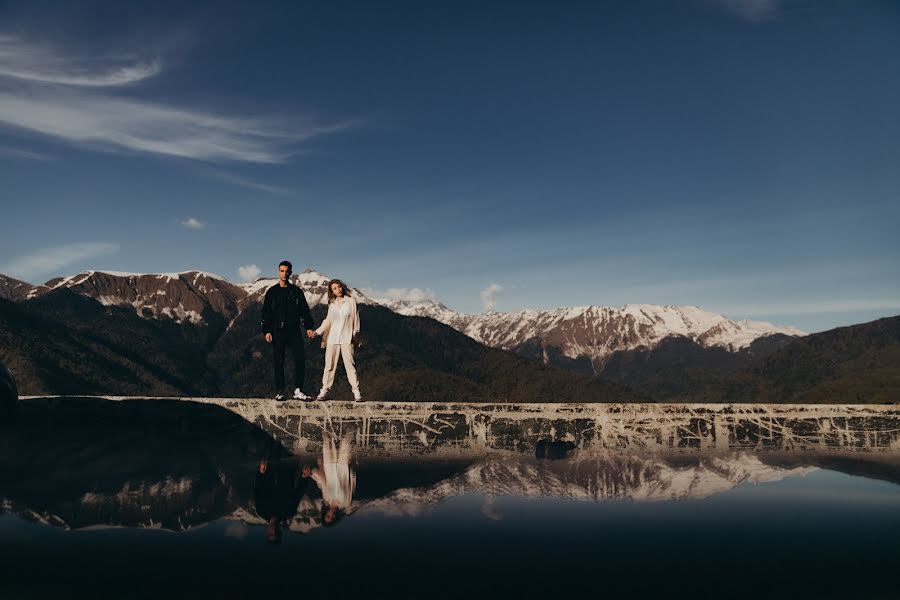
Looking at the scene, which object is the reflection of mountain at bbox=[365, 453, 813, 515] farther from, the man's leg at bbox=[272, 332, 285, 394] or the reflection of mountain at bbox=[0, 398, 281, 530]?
the man's leg at bbox=[272, 332, 285, 394]

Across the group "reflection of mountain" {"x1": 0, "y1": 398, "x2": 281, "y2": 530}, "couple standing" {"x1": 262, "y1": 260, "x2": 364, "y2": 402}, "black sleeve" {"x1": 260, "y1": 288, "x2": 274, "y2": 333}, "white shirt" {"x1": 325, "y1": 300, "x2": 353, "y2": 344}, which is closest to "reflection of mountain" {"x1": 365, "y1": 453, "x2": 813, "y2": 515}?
"reflection of mountain" {"x1": 0, "y1": 398, "x2": 281, "y2": 530}

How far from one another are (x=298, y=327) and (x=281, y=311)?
0.86 meters

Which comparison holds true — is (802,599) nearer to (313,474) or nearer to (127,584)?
(127,584)

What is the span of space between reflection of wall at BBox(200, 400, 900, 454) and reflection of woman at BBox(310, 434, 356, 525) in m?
2.14

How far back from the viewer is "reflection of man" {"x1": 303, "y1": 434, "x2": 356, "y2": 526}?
372 inches

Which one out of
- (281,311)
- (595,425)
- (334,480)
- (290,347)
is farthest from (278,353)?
(595,425)

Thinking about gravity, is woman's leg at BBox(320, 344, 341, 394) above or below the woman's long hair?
below

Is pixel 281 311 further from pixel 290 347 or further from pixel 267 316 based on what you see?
pixel 290 347

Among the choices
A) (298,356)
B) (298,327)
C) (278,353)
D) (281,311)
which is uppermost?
(281,311)

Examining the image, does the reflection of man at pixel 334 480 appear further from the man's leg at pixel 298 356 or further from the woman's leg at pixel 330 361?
the man's leg at pixel 298 356

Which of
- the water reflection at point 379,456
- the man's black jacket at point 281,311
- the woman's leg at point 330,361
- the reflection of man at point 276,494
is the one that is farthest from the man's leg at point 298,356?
the reflection of man at point 276,494

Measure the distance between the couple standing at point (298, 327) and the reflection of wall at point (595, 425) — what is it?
3.22ft

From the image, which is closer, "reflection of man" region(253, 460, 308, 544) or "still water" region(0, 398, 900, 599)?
"still water" region(0, 398, 900, 599)

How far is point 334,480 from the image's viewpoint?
11953mm
